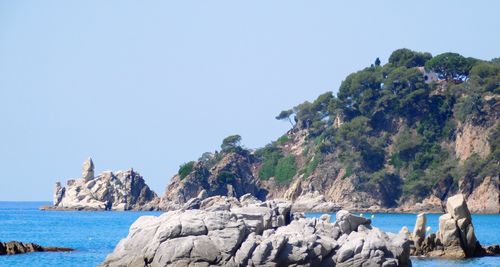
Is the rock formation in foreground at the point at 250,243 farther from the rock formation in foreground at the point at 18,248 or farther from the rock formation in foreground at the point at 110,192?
the rock formation in foreground at the point at 110,192

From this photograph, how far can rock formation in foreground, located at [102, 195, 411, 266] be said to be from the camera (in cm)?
3622

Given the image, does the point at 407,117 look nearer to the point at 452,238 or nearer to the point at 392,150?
the point at 392,150

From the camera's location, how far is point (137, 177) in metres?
129

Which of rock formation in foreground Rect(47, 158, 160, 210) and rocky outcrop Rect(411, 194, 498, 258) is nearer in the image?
rocky outcrop Rect(411, 194, 498, 258)

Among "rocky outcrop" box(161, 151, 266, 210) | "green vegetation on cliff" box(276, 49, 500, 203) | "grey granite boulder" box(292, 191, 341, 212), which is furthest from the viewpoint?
"rocky outcrop" box(161, 151, 266, 210)

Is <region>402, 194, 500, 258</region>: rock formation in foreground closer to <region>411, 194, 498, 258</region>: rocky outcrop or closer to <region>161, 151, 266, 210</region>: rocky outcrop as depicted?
<region>411, 194, 498, 258</region>: rocky outcrop

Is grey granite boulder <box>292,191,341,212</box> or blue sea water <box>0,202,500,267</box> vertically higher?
grey granite boulder <box>292,191,341,212</box>

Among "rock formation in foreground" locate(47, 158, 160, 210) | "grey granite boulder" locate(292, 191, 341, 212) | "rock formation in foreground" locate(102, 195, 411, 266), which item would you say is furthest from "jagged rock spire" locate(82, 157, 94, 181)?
"rock formation in foreground" locate(102, 195, 411, 266)

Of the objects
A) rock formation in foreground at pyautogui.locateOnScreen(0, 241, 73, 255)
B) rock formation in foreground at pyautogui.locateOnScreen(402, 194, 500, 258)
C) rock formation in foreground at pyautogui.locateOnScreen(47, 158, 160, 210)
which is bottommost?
rock formation in foreground at pyautogui.locateOnScreen(402, 194, 500, 258)

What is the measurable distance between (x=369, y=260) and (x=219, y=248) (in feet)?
15.7

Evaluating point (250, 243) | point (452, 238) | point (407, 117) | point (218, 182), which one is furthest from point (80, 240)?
point (407, 117)

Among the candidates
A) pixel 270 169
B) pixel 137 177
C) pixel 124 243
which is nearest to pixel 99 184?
pixel 137 177

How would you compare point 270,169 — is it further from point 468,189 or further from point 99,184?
point 468,189

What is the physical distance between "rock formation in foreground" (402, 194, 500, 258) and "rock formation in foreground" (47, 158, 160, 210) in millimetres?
80349
